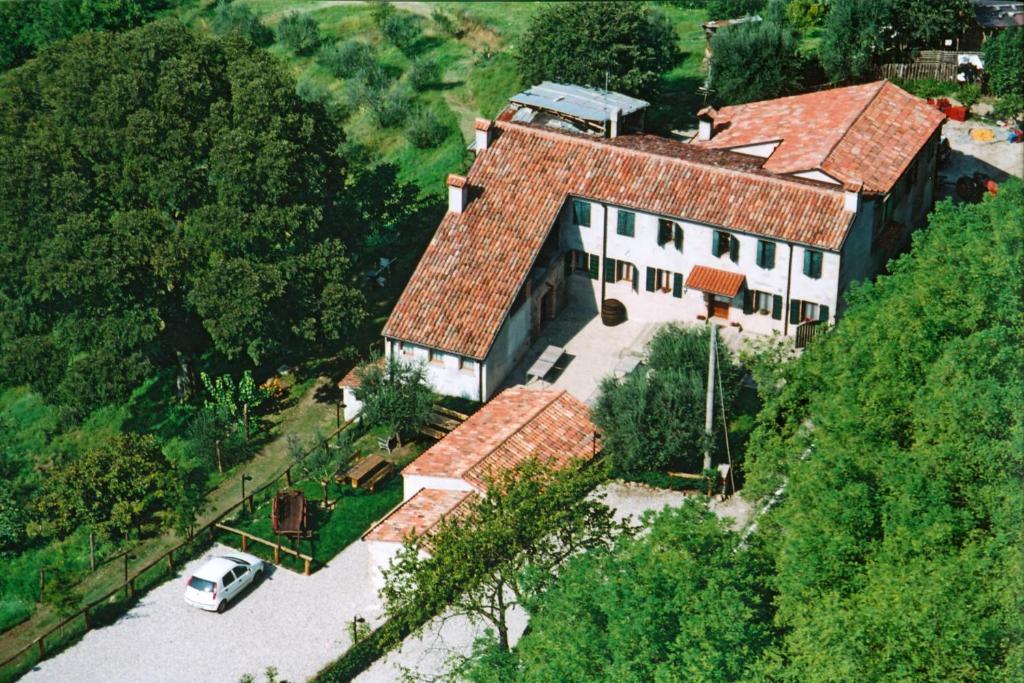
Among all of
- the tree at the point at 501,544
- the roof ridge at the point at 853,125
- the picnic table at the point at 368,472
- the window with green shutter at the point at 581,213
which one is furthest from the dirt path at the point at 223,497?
the roof ridge at the point at 853,125

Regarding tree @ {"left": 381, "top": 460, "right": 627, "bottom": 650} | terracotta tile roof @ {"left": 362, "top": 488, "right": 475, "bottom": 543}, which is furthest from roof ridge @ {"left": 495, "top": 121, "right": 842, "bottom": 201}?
tree @ {"left": 381, "top": 460, "right": 627, "bottom": 650}

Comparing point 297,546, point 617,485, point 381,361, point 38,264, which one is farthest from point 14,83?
point 617,485

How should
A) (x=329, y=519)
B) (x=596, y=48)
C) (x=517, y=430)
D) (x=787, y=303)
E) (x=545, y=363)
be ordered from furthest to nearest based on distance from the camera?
(x=596, y=48), (x=545, y=363), (x=787, y=303), (x=329, y=519), (x=517, y=430)

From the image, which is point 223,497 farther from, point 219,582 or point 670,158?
point 670,158

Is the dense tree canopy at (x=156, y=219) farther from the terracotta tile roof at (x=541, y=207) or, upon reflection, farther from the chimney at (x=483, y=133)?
the chimney at (x=483, y=133)

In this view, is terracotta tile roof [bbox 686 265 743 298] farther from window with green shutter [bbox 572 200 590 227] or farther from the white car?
the white car

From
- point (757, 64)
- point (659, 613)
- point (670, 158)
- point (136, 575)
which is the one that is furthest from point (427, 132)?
point (659, 613)
